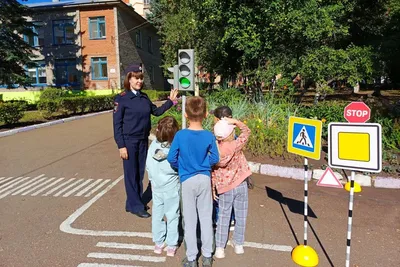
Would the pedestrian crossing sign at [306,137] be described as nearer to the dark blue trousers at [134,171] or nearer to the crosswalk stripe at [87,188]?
the dark blue trousers at [134,171]

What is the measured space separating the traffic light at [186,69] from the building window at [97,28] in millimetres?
23368

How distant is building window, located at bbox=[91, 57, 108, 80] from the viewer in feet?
84.1

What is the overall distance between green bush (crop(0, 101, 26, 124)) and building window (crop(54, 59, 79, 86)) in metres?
13.8

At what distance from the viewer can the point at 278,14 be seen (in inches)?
368

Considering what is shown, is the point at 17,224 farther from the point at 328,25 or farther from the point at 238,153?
the point at 328,25

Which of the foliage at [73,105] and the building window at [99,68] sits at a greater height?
the building window at [99,68]

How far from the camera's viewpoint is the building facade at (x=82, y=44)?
25328 mm

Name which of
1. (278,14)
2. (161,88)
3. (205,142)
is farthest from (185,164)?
(161,88)

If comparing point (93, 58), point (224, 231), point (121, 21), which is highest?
point (121, 21)

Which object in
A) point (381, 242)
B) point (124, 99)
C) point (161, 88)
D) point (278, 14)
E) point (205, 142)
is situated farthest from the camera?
point (161, 88)

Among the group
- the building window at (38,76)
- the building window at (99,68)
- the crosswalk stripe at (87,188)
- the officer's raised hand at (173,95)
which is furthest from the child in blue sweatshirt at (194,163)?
the building window at (38,76)

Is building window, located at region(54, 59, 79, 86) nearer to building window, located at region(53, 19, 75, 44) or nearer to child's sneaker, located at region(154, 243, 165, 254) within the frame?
building window, located at region(53, 19, 75, 44)

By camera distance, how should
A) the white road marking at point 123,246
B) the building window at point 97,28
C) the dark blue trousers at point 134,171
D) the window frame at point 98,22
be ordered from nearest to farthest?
the white road marking at point 123,246
the dark blue trousers at point 134,171
the window frame at point 98,22
the building window at point 97,28

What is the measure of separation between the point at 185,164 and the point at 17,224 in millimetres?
2939
